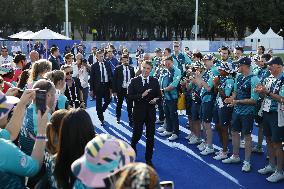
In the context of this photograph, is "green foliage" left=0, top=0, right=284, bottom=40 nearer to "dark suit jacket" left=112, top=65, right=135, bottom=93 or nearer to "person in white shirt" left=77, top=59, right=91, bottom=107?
"person in white shirt" left=77, top=59, right=91, bottom=107

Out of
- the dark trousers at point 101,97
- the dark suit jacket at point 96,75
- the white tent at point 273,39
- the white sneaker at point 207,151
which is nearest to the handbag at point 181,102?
the white sneaker at point 207,151

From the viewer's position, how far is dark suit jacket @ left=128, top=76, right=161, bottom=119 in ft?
27.1

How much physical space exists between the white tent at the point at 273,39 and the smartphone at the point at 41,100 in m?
50.8

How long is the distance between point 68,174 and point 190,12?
5901 centimetres

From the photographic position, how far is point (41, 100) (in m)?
4.03

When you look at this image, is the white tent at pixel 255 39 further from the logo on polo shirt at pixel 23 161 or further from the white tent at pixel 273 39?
the logo on polo shirt at pixel 23 161

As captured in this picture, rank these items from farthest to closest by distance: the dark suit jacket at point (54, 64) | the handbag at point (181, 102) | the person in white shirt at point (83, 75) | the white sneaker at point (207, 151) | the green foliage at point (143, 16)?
the green foliage at point (143, 16), the person in white shirt at point (83, 75), the dark suit jacket at point (54, 64), the handbag at point (181, 102), the white sneaker at point (207, 151)

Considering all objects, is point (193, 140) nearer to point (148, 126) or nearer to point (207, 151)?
point (207, 151)

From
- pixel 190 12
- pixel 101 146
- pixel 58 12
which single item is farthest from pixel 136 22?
pixel 101 146

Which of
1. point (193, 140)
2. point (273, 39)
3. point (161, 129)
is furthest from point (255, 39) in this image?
point (193, 140)

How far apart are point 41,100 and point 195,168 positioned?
4.87 meters

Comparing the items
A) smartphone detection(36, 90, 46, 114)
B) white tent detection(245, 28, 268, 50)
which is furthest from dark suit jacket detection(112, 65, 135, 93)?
white tent detection(245, 28, 268, 50)

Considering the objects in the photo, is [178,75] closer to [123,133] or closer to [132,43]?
[123,133]

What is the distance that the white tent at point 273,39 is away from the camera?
52375 mm
